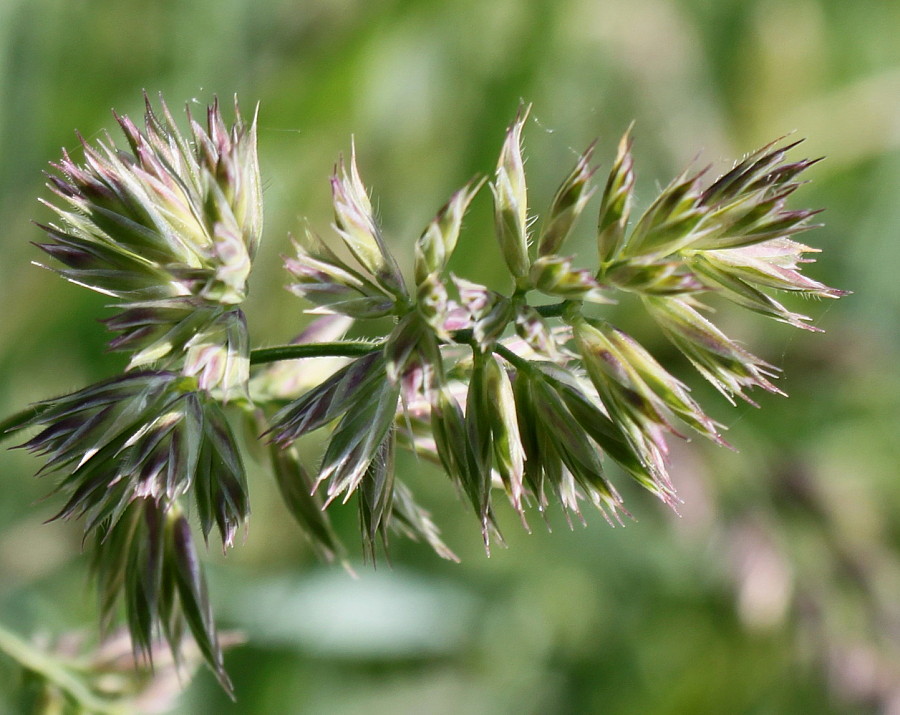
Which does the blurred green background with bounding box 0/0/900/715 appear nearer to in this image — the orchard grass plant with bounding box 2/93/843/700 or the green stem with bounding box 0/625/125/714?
the green stem with bounding box 0/625/125/714

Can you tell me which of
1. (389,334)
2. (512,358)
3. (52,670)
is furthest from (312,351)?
(52,670)

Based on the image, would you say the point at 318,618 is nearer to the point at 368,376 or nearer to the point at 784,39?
the point at 368,376

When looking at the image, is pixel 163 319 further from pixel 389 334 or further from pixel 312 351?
pixel 389 334

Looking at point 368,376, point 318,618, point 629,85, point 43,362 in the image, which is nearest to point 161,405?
point 368,376

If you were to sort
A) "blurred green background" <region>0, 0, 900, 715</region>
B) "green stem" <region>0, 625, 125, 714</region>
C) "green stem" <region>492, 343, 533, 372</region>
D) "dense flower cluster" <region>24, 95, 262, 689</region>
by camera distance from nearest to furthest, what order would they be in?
"dense flower cluster" <region>24, 95, 262, 689</region> → "green stem" <region>492, 343, 533, 372</region> → "green stem" <region>0, 625, 125, 714</region> → "blurred green background" <region>0, 0, 900, 715</region>

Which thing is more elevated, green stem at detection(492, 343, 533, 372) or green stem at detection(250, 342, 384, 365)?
green stem at detection(250, 342, 384, 365)

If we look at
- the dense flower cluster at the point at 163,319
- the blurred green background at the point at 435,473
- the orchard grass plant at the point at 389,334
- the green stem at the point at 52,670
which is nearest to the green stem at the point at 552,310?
the orchard grass plant at the point at 389,334

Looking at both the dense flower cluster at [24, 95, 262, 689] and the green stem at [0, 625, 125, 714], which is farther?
the green stem at [0, 625, 125, 714]

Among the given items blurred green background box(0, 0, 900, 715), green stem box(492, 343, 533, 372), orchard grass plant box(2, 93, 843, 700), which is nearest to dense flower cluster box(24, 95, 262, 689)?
orchard grass plant box(2, 93, 843, 700)
